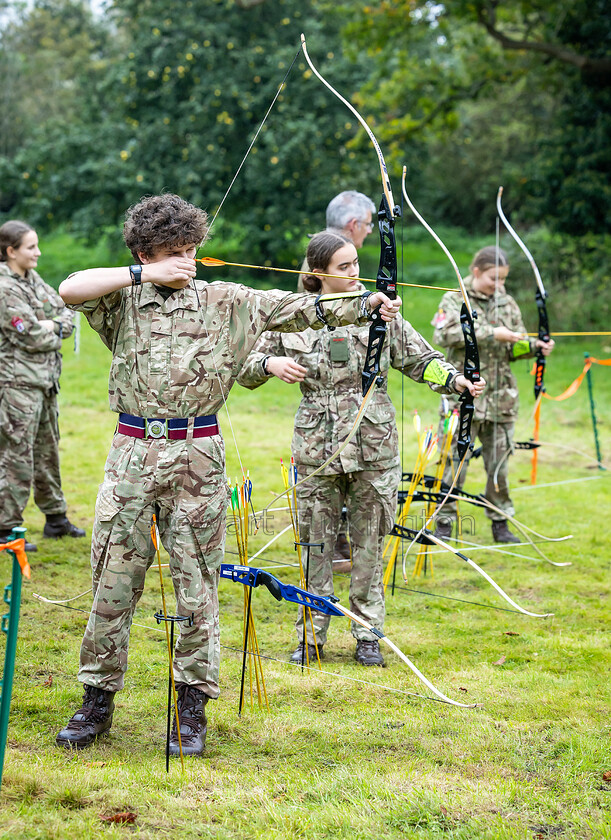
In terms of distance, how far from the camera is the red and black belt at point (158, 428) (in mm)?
2936

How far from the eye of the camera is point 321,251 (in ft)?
12.2

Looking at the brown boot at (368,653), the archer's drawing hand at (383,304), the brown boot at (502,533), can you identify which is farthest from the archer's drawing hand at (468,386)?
the brown boot at (502,533)

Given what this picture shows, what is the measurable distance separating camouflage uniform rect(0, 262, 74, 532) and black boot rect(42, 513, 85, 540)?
38 centimetres

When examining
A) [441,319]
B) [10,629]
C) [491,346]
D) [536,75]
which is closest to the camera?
[10,629]

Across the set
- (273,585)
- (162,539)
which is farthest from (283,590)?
(162,539)

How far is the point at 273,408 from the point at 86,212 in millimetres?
7648

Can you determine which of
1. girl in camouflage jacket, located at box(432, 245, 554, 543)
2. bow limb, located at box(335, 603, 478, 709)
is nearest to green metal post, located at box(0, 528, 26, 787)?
bow limb, located at box(335, 603, 478, 709)

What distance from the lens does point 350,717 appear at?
3.42 meters

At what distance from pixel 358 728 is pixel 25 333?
3142 mm

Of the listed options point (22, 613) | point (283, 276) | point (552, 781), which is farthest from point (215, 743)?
point (283, 276)

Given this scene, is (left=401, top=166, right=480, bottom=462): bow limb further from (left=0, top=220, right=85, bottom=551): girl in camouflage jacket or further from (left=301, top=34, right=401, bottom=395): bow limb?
(left=0, top=220, right=85, bottom=551): girl in camouflage jacket

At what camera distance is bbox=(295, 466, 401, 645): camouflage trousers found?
3928 millimetres

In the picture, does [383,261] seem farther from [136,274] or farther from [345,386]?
[136,274]

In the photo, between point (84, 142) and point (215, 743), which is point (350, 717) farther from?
point (84, 142)
